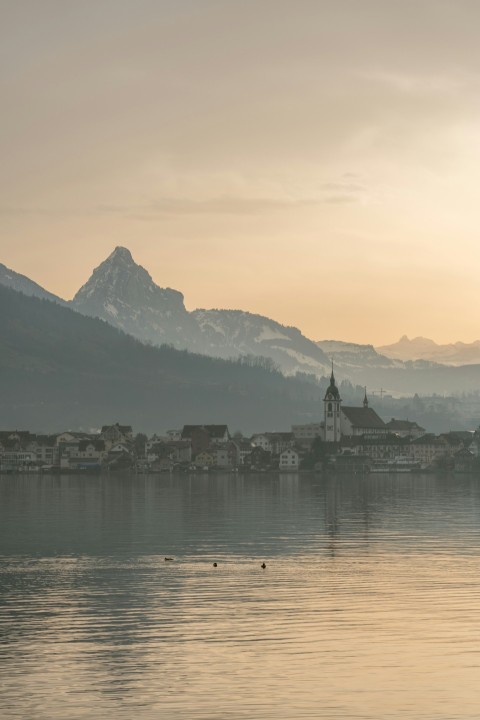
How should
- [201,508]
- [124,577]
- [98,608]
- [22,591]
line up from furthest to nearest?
[201,508] → [124,577] → [22,591] → [98,608]

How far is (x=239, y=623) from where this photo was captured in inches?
2069

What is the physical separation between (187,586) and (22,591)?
8.08m

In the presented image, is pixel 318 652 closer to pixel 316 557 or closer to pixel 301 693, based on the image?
pixel 301 693

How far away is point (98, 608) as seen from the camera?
56938mm

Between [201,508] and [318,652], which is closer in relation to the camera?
[318,652]

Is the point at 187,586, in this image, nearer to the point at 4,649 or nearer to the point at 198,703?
the point at 4,649

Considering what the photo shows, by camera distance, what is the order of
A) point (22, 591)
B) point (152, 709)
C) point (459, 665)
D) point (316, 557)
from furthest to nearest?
point (316, 557)
point (22, 591)
point (459, 665)
point (152, 709)

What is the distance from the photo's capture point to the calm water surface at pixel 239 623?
39.7 meters

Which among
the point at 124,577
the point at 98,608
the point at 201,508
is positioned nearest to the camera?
the point at 98,608

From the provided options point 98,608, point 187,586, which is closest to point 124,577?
point 187,586

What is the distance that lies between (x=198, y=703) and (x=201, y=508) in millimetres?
98276

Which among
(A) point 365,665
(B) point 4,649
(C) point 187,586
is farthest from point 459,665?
(C) point 187,586

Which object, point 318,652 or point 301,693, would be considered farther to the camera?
point 318,652

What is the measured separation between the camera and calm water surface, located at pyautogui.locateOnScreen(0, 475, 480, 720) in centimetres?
3972
